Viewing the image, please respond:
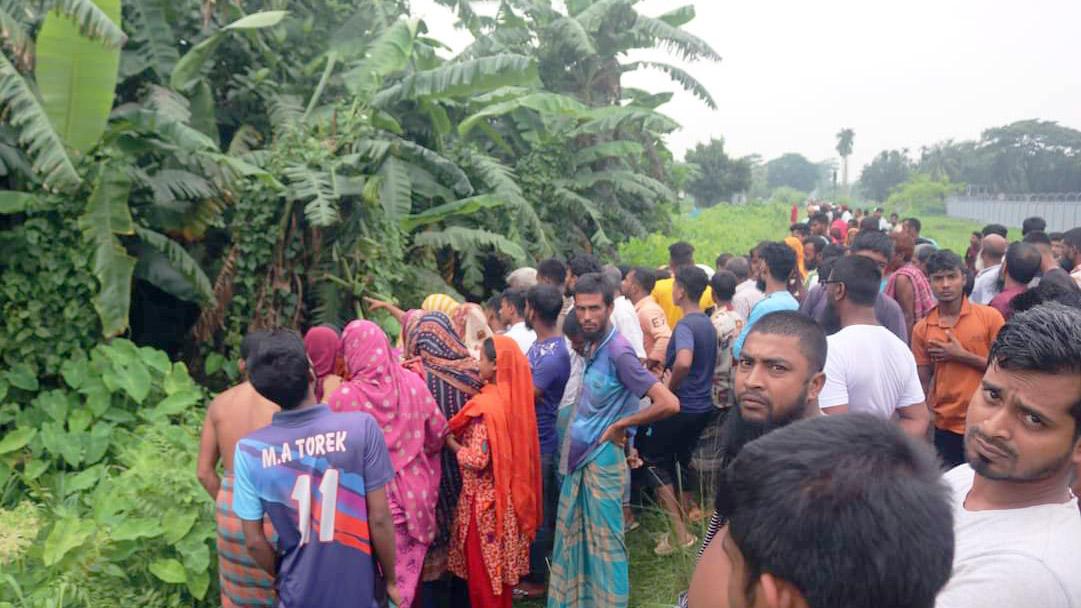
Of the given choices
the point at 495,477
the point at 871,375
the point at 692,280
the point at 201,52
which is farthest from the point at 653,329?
the point at 201,52

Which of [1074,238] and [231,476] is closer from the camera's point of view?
[231,476]

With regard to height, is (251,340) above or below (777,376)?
above

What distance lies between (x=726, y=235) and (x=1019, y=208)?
53.3 feet

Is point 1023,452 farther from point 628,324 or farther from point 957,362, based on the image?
point 628,324

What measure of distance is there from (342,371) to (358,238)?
2977 millimetres

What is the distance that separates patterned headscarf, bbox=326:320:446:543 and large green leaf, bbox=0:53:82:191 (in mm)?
2892

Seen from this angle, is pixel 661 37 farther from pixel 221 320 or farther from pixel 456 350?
pixel 456 350

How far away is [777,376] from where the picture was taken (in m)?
2.38

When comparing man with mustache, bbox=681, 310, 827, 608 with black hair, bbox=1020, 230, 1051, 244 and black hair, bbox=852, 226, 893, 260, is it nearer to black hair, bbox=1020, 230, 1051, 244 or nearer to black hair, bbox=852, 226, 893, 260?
black hair, bbox=852, 226, 893, 260

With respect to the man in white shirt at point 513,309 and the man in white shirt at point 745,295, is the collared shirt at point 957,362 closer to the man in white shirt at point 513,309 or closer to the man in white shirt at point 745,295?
the man in white shirt at point 745,295

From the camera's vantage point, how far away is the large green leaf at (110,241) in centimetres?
525

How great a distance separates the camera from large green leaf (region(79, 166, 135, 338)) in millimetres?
5246

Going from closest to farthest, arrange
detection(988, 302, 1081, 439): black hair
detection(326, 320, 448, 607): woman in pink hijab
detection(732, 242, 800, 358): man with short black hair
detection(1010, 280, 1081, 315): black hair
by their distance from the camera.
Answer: detection(988, 302, 1081, 439): black hair
detection(326, 320, 448, 607): woman in pink hijab
detection(1010, 280, 1081, 315): black hair
detection(732, 242, 800, 358): man with short black hair

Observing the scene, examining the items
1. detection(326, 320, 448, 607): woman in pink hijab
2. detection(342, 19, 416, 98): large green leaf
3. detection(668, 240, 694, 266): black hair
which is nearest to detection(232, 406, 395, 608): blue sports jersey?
detection(326, 320, 448, 607): woman in pink hijab
